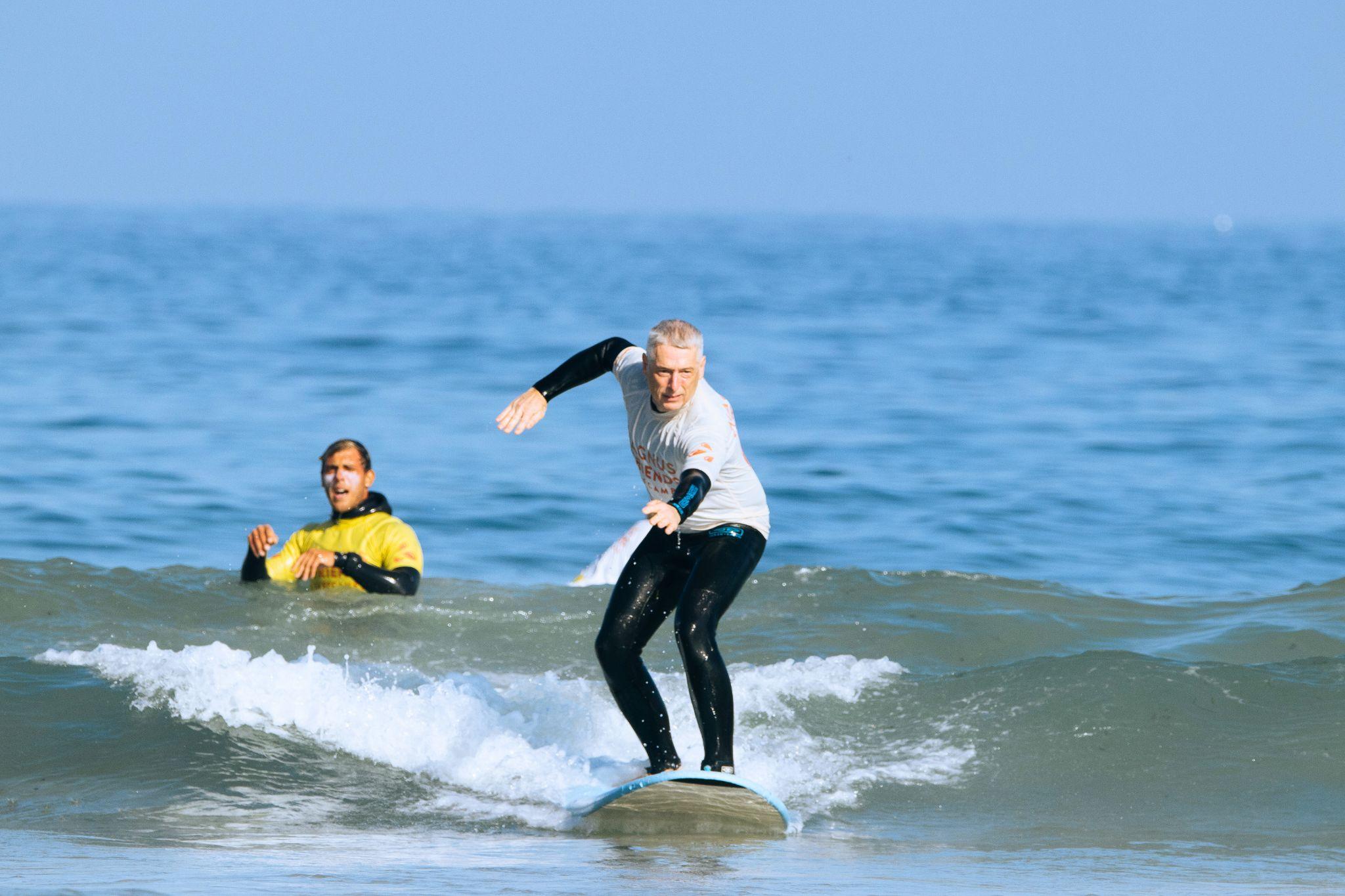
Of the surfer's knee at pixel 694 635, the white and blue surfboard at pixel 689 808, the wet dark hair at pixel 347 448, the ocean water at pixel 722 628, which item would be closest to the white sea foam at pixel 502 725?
the ocean water at pixel 722 628

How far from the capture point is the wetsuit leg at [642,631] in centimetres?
670

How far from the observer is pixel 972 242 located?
114938mm

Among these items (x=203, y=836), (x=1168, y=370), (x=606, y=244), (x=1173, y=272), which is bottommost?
(x=203, y=836)

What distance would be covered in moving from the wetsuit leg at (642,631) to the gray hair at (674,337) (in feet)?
2.92

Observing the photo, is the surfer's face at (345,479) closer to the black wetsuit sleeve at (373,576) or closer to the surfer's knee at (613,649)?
the black wetsuit sleeve at (373,576)

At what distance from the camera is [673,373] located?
20.8 feet

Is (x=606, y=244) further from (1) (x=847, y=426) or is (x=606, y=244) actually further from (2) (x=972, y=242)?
(1) (x=847, y=426)

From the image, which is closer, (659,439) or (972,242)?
(659,439)

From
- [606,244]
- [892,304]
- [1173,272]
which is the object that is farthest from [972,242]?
[892,304]

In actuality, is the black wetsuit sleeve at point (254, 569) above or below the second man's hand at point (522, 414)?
below

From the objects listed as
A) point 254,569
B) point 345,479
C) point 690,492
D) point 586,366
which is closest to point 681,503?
point 690,492

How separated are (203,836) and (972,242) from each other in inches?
4418

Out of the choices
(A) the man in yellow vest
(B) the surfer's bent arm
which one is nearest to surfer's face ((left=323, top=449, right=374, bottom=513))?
(A) the man in yellow vest

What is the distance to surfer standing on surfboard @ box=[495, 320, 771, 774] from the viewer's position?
640 centimetres
